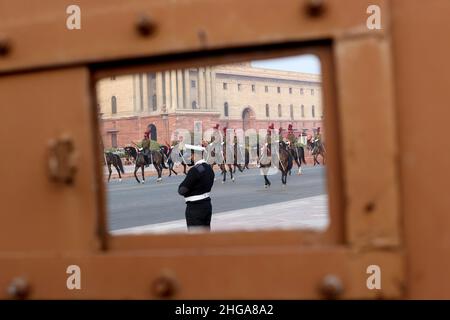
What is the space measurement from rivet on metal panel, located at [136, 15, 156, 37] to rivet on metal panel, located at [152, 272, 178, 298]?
538 mm

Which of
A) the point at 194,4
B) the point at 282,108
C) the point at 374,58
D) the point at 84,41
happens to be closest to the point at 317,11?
the point at 374,58

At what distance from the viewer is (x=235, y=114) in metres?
35.8

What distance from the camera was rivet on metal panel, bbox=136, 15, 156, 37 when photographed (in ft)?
3.86

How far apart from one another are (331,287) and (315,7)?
574 millimetres

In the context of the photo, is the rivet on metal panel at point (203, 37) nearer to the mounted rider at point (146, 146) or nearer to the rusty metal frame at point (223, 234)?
the rusty metal frame at point (223, 234)

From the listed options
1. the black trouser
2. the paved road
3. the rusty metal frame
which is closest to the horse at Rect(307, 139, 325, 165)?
the paved road

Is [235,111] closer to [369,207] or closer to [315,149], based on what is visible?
[315,149]

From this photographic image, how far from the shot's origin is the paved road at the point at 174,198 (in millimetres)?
10289

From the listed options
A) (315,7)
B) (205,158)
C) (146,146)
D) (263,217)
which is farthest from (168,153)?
(315,7)

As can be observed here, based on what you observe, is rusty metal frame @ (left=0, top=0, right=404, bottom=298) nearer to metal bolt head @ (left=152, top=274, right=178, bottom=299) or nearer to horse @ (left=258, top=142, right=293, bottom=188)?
metal bolt head @ (left=152, top=274, right=178, bottom=299)

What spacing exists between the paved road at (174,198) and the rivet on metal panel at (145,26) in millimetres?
7176

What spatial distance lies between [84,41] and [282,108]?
34.7 meters

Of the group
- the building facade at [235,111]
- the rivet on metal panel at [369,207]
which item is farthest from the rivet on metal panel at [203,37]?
the building facade at [235,111]
